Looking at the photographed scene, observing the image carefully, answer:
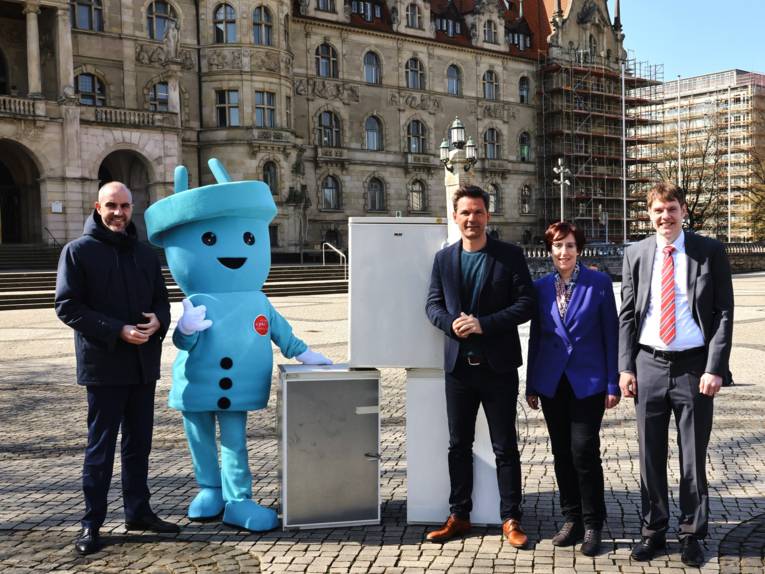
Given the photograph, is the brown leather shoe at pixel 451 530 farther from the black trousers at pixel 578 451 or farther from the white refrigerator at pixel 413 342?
the black trousers at pixel 578 451

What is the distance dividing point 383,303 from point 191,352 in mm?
1297

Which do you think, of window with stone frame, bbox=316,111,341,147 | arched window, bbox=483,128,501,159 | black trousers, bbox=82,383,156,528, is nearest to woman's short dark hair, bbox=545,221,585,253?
black trousers, bbox=82,383,156,528

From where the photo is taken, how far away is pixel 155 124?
1344 inches

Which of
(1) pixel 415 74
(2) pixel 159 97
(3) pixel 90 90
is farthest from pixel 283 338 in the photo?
(1) pixel 415 74

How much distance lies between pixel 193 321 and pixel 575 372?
2.36 meters

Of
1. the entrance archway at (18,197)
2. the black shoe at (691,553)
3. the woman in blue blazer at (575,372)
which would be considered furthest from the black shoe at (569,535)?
the entrance archway at (18,197)

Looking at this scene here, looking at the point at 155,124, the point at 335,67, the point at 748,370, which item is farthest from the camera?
A: the point at 335,67

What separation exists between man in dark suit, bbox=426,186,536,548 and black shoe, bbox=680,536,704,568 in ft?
2.86

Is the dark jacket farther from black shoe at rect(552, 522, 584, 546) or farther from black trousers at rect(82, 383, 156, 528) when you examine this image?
black shoe at rect(552, 522, 584, 546)

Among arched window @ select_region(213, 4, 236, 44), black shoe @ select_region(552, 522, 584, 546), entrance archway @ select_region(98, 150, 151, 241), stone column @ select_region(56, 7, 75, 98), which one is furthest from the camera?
arched window @ select_region(213, 4, 236, 44)

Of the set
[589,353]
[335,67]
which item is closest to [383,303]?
[589,353]

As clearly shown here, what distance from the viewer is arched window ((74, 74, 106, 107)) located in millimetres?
35562

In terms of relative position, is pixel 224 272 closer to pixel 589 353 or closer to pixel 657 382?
pixel 589 353

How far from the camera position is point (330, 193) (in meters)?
44.8
